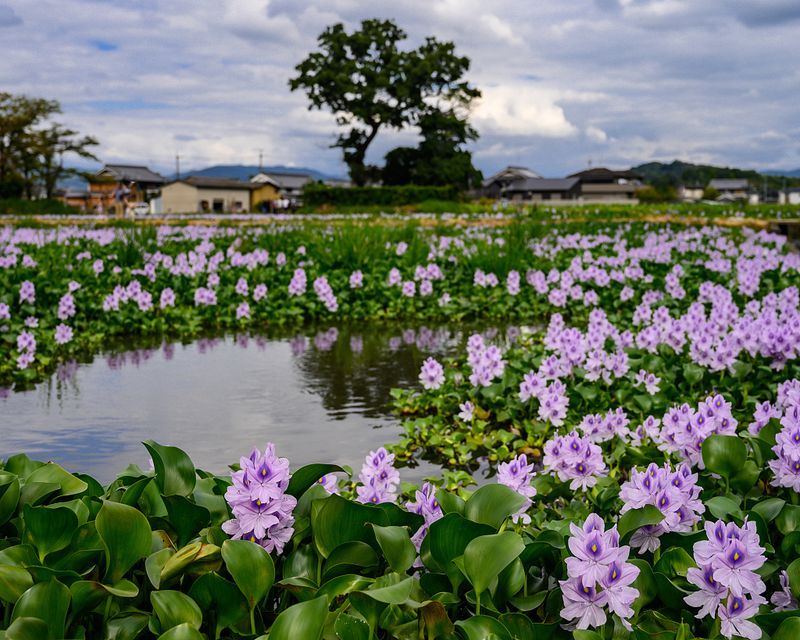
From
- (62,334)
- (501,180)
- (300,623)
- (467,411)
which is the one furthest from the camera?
(501,180)

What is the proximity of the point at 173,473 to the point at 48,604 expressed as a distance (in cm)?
62

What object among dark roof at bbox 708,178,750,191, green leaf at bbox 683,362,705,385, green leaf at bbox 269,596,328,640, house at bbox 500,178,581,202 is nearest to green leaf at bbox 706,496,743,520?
green leaf at bbox 269,596,328,640

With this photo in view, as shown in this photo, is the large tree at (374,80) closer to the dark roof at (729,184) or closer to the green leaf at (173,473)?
the green leaf at (173,473)

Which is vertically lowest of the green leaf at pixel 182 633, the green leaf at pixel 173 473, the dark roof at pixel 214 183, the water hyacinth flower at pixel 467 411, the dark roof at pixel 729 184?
the water hyacinth flower at pixel 467 411

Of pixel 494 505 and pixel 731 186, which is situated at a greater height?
pixel 731 186

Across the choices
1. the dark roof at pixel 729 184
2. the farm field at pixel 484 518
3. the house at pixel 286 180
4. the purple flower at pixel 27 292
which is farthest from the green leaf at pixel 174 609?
the dark roof at pixel 729 184

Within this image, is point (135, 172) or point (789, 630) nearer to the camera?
point (789, 630)

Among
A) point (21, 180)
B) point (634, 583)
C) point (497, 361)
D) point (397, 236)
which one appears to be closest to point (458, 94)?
point (21, 180)

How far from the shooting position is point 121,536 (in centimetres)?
207

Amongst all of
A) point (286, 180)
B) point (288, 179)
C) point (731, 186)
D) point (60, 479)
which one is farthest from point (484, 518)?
point (731, 186)

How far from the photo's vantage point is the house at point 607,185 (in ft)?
267

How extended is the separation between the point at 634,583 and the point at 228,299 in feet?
26.4

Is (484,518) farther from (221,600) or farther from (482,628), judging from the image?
(221,600)

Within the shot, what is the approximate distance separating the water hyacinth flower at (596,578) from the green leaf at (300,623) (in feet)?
1.97
